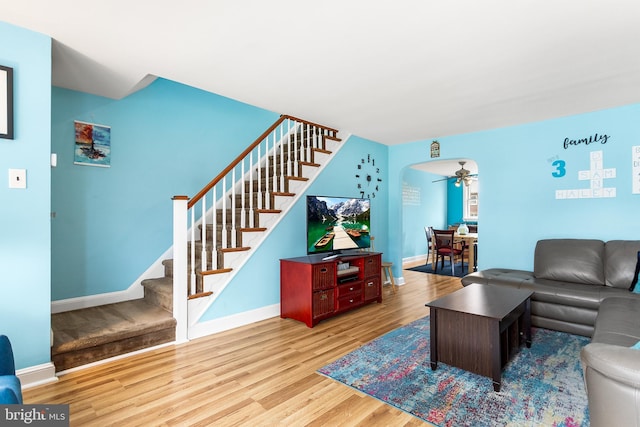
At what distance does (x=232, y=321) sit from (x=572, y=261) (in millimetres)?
3694

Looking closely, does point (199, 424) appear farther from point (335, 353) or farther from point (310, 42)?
point (310, 42)

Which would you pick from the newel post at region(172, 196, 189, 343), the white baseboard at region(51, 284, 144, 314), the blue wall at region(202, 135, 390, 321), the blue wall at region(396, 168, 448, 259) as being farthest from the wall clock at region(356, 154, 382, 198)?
the white baseboard at region(51, 284, 144, 314)

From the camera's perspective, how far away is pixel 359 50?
2.32 metres

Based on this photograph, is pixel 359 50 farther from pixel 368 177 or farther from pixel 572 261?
pixel 572 261

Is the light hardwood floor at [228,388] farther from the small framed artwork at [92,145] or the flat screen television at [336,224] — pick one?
the small framed artwork at [92,145]

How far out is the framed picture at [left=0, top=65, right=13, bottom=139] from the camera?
2023mm

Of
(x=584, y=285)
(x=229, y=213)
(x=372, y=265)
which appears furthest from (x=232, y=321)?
(x=584, y=285)

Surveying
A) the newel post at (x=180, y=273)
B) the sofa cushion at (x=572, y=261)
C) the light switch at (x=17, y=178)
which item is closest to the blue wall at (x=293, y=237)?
the newel post at (x=180, y=273)

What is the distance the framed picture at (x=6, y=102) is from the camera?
2023 millimetres

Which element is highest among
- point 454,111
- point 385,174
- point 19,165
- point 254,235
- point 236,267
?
point 454,111

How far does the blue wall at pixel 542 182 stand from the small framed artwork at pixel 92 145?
14.3 ft

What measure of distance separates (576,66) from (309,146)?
282 cm

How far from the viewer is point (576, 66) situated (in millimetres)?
2539

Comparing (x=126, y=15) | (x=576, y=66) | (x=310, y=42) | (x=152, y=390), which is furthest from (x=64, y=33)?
(x=576, y=66)
